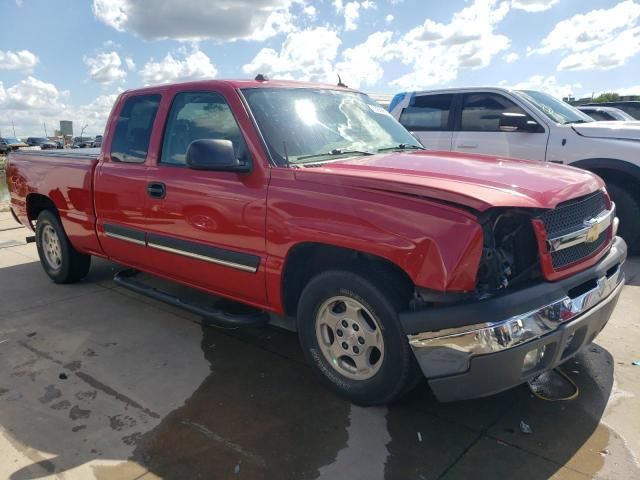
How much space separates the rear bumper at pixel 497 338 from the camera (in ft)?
8.25

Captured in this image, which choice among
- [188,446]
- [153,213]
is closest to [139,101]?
[153,213]

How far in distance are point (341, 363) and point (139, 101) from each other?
2.79m

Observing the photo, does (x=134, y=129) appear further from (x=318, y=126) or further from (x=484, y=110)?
(x=484, y=110)

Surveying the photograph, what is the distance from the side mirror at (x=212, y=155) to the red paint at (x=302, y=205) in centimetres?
13

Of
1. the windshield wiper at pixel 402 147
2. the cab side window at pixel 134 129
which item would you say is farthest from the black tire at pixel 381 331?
the cab side window at pixel 134 129

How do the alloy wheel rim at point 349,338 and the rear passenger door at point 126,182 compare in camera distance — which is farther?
the rear passenger door at point 126,182

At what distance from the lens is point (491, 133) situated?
23.4ft

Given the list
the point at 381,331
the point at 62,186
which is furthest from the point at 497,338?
the point at 62,186

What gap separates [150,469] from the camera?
8.73ft

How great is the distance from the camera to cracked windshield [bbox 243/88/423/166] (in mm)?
3447

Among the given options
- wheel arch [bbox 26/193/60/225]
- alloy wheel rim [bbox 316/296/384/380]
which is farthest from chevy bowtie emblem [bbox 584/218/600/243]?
wheel arch [bbox 26/193/60/225]

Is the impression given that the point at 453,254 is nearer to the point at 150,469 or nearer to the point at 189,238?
the point at 150,469

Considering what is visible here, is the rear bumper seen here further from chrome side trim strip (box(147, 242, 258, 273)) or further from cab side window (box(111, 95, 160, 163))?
cab side window (box(111, 95, 160, 163))

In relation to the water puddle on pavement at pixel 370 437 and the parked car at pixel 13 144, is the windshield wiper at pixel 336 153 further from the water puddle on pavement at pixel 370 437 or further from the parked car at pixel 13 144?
the parked car at pixel 13 144
